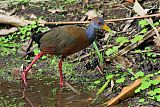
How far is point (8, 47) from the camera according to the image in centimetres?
981

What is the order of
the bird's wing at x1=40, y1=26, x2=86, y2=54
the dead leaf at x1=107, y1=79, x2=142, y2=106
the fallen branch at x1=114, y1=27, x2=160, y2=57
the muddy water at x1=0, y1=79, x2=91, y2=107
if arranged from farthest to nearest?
the fallen branch at x1=114, y1=27, x2=160, y2=57
the bird's wing at x1=40, y1=26, x2=86, y2=54
the muddy water at x1=0, y1=79, x2=91, y2=107
the dead leaf at x1=107, y1=79, x2=142, y2=106

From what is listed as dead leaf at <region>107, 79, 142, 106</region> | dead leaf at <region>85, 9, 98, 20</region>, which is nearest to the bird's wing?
dead leaf at <region>107, 79, 142, 106</region>

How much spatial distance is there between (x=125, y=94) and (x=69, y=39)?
150 cm

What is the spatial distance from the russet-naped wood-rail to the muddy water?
231 millimetres

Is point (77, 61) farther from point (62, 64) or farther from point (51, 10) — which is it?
point (51, 10)

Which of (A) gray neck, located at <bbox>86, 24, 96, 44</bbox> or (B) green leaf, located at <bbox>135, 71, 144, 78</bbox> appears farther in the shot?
(A) gray neck, located at <bbox>86, 24, 96, 44</bbox>

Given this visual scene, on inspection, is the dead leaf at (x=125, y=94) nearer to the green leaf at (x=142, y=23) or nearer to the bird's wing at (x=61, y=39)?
the bird's wing at (x=61, y=39)

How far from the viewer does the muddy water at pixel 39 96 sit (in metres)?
6.83

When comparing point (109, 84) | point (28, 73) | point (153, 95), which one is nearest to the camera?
point (153, 95)

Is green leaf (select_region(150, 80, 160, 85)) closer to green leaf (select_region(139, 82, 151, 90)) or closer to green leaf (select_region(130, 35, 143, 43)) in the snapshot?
green leaf (select_region(139, 82, 151, 90))

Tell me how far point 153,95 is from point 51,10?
4.95 metres

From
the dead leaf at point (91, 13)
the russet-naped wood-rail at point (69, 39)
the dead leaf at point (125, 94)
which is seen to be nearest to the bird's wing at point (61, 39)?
the russet-naped wood-rail at point (69, 39)

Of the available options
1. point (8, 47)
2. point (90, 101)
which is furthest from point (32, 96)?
point (8, 47)

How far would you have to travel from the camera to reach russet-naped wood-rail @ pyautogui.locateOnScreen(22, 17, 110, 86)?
24.4 feet
